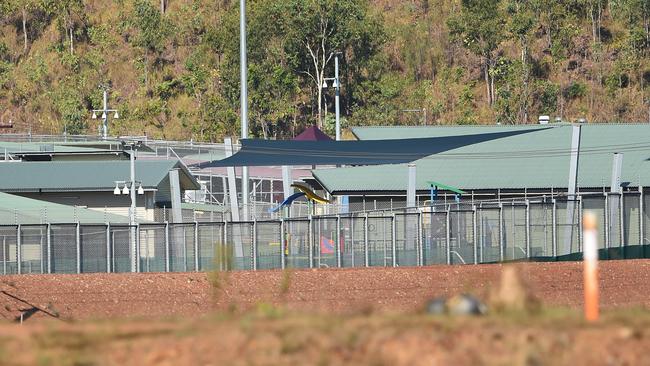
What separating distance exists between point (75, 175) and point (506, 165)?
57.7ft

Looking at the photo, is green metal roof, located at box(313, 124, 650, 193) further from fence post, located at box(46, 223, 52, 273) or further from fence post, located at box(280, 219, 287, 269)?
fence post, located at box(46, 223, 52, 273)

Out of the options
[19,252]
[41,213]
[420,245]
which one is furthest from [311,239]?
[41,213]

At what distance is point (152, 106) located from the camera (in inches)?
3959

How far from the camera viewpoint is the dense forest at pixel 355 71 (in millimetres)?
94500

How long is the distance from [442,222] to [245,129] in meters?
11.4

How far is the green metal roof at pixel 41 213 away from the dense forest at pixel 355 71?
150 ft

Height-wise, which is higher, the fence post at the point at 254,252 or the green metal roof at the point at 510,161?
the green metal roof at the point at 510,161

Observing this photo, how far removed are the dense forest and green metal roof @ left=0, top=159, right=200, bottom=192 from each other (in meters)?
39.3

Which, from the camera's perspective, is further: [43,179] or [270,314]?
[43,179]

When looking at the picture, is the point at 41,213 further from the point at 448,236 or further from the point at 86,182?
the point at 448,236

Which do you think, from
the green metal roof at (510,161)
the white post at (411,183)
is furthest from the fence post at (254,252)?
the green metal roof at (510,161)

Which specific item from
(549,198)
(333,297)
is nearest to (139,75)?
(549,198)

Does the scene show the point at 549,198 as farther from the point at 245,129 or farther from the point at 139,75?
the point at 139,75

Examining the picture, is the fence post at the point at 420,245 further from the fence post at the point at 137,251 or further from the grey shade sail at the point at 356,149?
the grey shade sail at the point at 356,149
